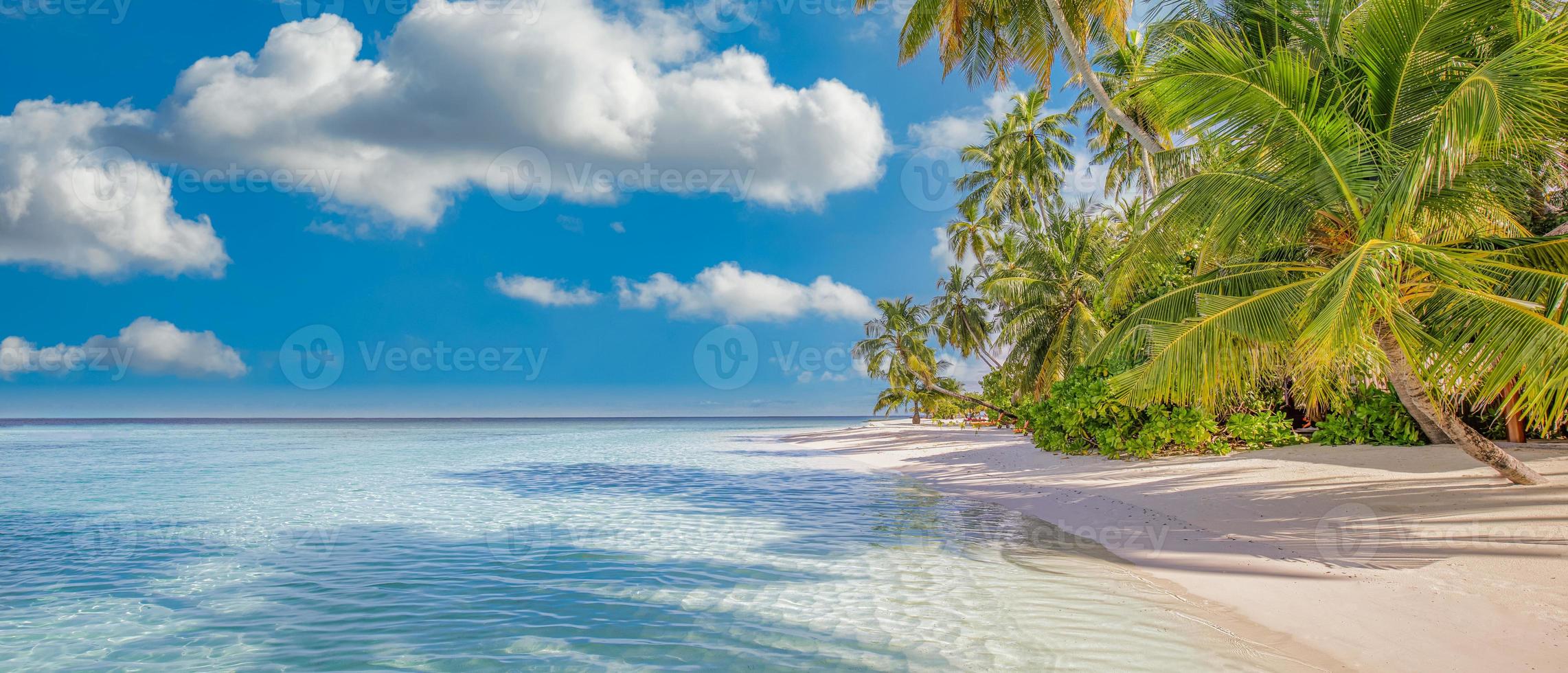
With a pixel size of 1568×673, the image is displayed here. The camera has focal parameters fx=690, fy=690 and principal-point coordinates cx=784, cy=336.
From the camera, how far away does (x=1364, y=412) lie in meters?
12.6

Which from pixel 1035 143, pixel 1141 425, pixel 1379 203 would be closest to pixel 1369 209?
pixel 1379 203

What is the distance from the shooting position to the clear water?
4914mm

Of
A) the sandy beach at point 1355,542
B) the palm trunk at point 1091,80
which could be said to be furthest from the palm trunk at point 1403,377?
the palm trunk at point 1091,80

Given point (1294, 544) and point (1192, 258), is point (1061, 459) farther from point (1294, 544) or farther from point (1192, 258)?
point (1294, 544)

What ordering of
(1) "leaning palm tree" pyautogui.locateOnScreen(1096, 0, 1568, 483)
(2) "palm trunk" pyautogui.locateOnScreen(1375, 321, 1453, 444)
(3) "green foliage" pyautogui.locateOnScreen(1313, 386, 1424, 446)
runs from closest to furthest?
(1) "leaning palm tree" pyautogui.locateOnScreen(1096, 0, 1568, 483), (2) "palm trunk" pyautogui.locateOnScreen(1375, 321, 1453, 444), (3) "green foliage" pyautogui.locateOnScreen(1313, 386, 1424, 446)

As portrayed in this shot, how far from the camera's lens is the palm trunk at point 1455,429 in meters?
7.62

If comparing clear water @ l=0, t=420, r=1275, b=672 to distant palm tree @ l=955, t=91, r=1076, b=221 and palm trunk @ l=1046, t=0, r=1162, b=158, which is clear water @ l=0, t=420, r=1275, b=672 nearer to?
palm trunk @ l=1046, t=0, r=1162, b=158

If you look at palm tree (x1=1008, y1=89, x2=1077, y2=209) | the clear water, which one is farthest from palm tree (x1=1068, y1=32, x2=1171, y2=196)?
the clear water

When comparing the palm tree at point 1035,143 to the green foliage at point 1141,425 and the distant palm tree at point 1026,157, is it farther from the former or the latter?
the green foliage at point 1141,425

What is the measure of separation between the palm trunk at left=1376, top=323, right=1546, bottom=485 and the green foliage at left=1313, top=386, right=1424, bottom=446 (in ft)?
14.0

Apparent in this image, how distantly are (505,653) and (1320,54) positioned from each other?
1068 cm

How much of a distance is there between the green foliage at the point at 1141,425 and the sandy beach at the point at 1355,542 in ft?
2.23

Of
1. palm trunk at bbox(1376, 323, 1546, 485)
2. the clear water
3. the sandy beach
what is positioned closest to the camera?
the sandy beach

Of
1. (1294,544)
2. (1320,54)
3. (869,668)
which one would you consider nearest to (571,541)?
(869,668)
